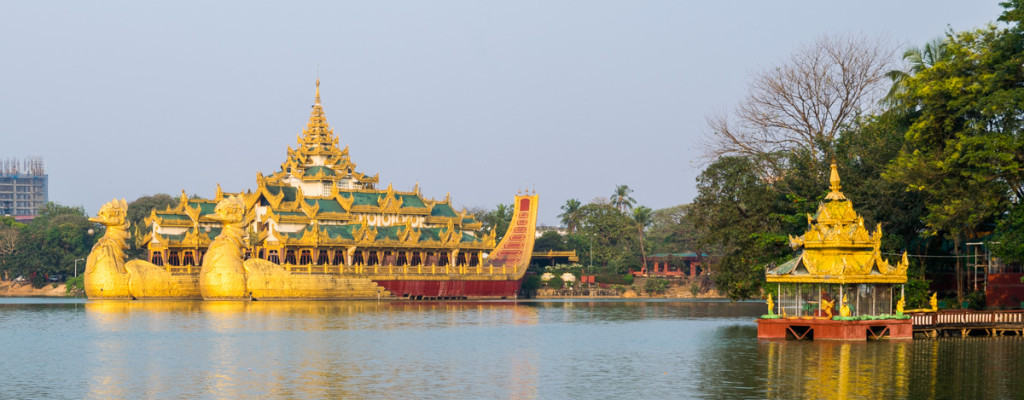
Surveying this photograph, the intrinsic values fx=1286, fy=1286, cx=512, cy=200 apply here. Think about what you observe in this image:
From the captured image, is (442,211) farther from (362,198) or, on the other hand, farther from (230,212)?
(230,212)

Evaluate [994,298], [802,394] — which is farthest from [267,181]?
[802,394]

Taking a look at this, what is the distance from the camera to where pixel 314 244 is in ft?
248

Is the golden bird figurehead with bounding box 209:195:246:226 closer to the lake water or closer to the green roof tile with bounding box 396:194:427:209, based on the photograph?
the lake water

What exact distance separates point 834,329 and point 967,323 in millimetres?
6078

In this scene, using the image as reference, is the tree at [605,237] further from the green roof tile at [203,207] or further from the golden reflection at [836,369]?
the golden reflection at [836,369]

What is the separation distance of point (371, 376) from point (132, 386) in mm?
5508

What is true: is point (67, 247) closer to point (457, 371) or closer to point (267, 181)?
point (267, 181)

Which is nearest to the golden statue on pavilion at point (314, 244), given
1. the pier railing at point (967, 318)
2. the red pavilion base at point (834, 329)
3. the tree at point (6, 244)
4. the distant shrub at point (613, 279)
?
the distant shrub at point (613, 279)

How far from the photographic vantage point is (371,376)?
30625 mm

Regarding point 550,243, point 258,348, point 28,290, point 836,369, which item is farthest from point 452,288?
point 836,369

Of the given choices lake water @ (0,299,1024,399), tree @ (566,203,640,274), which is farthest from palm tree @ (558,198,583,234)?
lake water @ (0,299,1024,399)

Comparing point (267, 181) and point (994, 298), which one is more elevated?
point (267, 181)

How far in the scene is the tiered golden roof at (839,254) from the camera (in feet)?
122

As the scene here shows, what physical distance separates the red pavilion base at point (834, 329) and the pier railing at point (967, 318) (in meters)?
1.42
